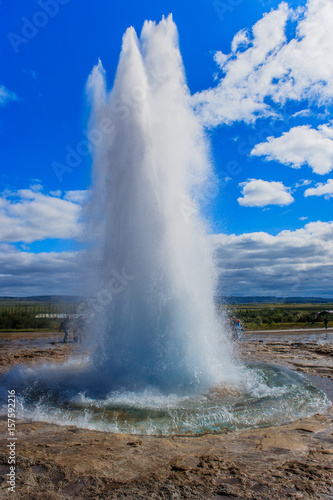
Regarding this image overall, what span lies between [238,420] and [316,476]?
2.32 meters

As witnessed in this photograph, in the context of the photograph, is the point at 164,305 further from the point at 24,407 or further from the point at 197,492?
the point at 197,492

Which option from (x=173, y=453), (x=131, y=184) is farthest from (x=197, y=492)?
Result: (x=131, y=184)

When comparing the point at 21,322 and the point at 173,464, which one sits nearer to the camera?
the point at 173,464

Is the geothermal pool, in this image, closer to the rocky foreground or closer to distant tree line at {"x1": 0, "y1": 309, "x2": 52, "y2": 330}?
the rocky foreground

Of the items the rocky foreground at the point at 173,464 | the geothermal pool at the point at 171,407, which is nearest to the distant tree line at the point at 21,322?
the geothermal pool at the point at 171,407

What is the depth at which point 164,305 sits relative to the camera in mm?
8805

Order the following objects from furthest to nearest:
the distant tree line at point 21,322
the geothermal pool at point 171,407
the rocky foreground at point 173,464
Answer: the distant tree line at point 21,322 → the geothermal pool at point 171,407 → the rocky foreground at point 173,464

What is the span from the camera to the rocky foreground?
3400 millimetres

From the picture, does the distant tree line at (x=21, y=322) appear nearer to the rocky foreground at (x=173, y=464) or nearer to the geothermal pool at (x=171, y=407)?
the geothermal pool at (x=171, y=407)

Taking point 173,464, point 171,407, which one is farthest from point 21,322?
point 173,464

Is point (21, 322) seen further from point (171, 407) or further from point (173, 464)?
point (173, 464)

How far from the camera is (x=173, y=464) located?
13.3ft

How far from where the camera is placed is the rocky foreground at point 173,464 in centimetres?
340

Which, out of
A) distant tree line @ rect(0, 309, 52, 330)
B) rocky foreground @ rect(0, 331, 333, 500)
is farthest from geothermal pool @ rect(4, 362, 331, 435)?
distant tree line @ rect(0, 309, 52, 330)
